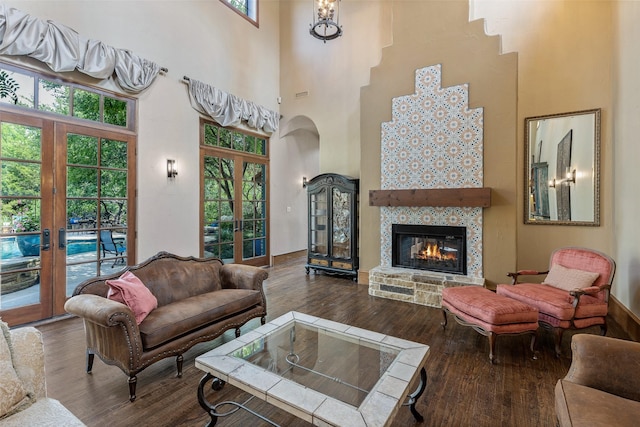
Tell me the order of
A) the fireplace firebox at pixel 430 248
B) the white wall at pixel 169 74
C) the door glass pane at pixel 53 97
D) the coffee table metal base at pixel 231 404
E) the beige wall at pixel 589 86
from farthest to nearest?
1. the fireplace firebox at pixel 430 248
2. the white wall at pixel 169 74
3. the door glass pane at pixel 53 97
4. the beige wall at pixel 589 86
5. the coffee table metal base at pixel 231 404

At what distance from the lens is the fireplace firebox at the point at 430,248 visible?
466 centimetres

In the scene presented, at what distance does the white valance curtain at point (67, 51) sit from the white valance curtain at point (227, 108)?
2.61 ft

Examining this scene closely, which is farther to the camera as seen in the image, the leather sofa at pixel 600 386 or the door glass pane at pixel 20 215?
the door glass pane at pixel 20 215

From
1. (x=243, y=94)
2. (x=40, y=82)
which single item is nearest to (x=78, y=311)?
(x=40, y=82)

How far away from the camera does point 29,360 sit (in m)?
1.61

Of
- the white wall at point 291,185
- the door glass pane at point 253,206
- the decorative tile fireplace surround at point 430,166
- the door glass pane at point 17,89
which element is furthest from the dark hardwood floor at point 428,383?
the white wall at point 291,185

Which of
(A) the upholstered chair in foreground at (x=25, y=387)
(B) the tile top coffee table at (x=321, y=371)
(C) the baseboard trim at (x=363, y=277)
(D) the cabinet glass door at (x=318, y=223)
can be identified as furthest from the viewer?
→ (D) the cabinet glass door at (x=318, y=223)

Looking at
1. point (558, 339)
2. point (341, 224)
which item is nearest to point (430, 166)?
point (341, 224)

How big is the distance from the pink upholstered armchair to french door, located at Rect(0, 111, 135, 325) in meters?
5.11

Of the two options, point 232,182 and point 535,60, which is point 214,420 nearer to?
point 232,182

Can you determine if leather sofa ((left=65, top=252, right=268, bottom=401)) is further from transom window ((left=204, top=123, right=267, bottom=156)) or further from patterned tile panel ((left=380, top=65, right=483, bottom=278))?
transom window ((left=204, top=123, right=267, bottom=156))

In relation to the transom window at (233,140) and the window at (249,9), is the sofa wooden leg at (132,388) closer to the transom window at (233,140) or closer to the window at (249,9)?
the transom window at (233,140)

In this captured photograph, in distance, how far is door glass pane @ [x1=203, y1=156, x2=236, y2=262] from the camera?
5.64 metres

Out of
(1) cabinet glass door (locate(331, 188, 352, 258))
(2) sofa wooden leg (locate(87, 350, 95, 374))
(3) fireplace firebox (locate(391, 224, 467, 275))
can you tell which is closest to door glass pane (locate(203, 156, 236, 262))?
(1) cabinet glass door (locate(331, 188, 352, 258))
